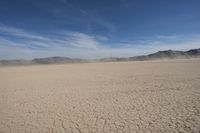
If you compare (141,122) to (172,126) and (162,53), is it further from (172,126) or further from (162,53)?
(162,53)

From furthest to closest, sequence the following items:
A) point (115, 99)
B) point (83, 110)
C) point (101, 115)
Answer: point (115, 99) → point (83, 110) → point (101, 115)

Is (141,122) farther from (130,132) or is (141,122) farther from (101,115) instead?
(101,115)

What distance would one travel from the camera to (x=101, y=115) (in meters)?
5.11

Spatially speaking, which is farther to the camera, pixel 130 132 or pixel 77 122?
pixel 77 122

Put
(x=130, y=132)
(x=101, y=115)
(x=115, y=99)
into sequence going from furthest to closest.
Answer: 1. (x=115, y=99)
2. (x=101, y=115)
3. (x=130, y=132)

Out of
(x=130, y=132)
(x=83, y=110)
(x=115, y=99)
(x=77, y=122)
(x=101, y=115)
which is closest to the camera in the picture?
(x=130, y=132)

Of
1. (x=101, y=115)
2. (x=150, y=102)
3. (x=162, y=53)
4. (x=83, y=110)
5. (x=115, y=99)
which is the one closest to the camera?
(x=101, y=115)

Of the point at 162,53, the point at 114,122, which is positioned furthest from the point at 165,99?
the point at 162,53

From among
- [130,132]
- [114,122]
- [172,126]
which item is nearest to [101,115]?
[114,122]

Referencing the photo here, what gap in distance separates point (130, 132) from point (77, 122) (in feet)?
5.59

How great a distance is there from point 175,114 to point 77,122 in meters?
3.23

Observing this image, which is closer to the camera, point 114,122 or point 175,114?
point 114,122

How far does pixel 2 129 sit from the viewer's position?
4.48 meters

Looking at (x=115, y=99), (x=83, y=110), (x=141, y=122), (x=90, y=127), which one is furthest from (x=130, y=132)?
(x=115, y=99)
